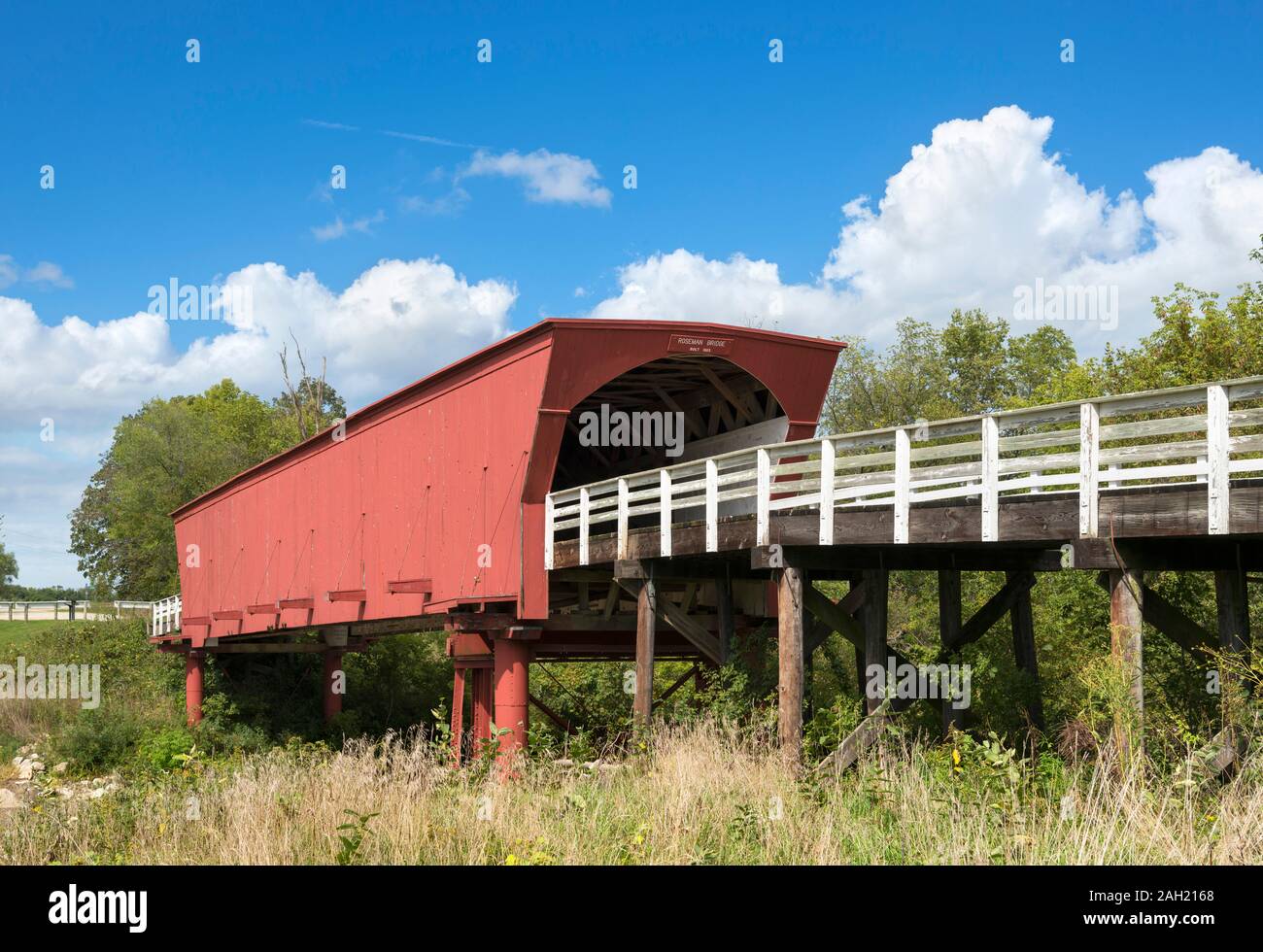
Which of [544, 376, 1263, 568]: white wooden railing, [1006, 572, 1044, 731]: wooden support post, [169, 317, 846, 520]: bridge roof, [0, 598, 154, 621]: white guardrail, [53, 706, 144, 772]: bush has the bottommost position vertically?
[53, 706, 144, 772]: bush

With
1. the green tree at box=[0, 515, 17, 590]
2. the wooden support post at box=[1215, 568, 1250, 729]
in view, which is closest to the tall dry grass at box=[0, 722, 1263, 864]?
the wooden support post at box=[1215, 568, 1250, 729]

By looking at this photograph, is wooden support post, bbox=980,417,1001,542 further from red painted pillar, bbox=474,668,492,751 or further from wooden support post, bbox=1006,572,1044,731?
red painted pillar, bbox=474,668,492,751

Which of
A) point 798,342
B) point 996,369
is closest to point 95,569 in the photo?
point 996,369

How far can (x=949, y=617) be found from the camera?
1658 centimetres

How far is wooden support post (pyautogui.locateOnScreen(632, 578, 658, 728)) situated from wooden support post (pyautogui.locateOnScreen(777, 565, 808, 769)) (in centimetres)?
283

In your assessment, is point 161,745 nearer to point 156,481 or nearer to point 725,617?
point 725,617

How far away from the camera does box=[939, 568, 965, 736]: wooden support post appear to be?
1593cm

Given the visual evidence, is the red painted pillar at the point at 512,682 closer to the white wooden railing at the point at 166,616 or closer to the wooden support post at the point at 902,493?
the wooden support post at the point at 902,493
